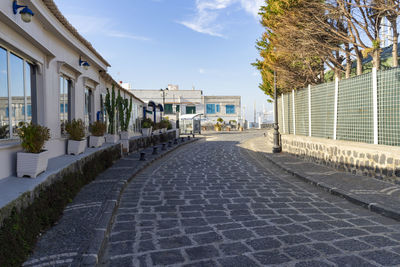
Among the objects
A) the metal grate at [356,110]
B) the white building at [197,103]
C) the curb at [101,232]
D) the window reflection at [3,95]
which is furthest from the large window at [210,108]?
the window reflection at [3,95]

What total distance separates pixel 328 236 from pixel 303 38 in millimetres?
11274

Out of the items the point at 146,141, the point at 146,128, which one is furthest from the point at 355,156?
the point at 146,128

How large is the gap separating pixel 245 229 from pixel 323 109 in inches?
321

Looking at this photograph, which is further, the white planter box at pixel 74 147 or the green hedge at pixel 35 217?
the white planter box at pixel 74 147

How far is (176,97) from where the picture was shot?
2365 inches

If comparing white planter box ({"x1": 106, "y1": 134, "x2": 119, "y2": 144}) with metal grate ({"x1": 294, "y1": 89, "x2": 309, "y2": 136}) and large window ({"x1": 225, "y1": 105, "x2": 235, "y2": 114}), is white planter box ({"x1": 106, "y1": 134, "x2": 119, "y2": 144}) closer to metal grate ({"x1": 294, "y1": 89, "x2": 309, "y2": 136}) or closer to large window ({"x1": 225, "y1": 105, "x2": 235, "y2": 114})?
metal grate ({"x1": 294, "y1": 89, "x2": 309, "y2": 136})

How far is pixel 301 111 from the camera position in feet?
45.6

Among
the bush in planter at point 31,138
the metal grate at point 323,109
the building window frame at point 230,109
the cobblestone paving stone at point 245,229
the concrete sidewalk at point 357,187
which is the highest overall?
the building window frame at point 230,109

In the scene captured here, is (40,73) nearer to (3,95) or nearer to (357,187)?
(3,95)

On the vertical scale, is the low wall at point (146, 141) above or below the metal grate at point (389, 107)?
below

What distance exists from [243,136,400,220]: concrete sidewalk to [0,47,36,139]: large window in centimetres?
669

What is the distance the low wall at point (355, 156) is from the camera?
7371 millimetres

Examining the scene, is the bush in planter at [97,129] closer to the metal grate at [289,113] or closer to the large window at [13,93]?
the large window at [13,93]

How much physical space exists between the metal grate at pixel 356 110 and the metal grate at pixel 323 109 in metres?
0.53
